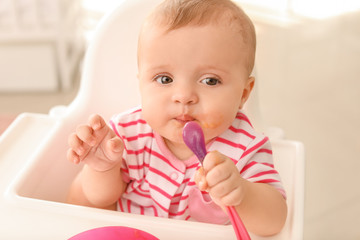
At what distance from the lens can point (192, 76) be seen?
68 centimetres

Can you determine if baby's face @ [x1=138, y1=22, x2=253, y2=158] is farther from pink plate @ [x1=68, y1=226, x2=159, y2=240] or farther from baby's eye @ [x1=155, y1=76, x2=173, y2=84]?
pink plate @ [x1=68, y1=226, x2=159, y2=240]

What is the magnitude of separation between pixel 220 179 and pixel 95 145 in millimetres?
221

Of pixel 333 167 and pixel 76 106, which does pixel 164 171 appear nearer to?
pixel 76 106

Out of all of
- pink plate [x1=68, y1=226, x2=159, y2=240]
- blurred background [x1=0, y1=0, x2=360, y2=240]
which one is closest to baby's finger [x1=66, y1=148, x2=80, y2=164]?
pink plate [x1=68, y1=226, x2=159, y2=240]

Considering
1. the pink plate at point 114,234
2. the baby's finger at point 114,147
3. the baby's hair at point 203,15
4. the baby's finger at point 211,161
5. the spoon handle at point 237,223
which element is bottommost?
the pink plate at point 114,234

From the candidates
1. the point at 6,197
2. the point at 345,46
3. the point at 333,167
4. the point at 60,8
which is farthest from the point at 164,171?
the point at 345,46

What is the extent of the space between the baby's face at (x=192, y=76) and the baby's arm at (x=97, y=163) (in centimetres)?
7

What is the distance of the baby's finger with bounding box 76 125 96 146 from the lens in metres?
0.67

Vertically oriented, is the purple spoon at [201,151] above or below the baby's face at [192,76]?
below

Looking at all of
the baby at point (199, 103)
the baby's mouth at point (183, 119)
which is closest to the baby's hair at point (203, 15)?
the baby at point (199, 103)

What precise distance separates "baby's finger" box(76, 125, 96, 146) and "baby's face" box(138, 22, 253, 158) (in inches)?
3.6

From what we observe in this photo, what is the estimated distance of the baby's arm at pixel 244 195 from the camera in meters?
0.56

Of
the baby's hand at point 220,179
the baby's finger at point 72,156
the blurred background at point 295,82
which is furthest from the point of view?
the blurred background at point 295,82

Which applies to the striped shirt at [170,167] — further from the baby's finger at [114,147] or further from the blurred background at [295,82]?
the blurred background at [295,82]
